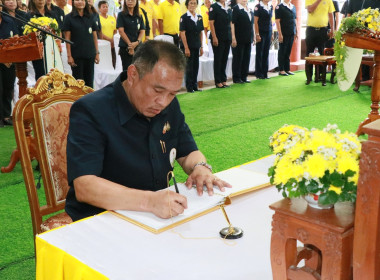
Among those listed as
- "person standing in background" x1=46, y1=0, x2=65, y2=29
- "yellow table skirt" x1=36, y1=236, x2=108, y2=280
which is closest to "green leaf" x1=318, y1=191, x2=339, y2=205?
"yellow table skirt" x1=36, y1=236, x2=108, y2=280

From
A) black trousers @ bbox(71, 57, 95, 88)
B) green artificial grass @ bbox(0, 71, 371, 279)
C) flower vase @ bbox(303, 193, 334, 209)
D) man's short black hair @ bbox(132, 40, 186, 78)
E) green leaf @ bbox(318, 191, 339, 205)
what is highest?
man's short black hair @ bbox(132, 40, 186, 78)

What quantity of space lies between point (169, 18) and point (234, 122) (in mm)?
2736

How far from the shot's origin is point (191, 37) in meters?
6.94

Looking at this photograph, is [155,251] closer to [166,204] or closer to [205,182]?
[166,204]

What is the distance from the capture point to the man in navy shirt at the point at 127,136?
1.46 meters

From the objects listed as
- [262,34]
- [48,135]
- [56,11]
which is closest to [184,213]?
[48,135]

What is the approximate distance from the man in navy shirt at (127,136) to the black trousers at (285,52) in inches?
283

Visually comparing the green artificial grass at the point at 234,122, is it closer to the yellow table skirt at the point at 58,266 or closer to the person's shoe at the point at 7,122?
the person's shoe at the point at 7,122

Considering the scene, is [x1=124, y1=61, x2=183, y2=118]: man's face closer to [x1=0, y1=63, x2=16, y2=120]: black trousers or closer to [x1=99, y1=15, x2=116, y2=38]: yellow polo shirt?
[x1=0, y1=63, x2=16, y2=120]: black trousers

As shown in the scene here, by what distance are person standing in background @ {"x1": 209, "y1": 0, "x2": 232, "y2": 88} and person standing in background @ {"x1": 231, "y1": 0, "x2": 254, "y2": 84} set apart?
0.25 meters

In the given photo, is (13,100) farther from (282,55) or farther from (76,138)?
(282,55)

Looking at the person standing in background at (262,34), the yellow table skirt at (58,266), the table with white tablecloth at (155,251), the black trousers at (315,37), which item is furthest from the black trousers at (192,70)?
the yellow table skirt at (58,266)

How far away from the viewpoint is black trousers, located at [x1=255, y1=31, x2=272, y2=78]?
8.26m

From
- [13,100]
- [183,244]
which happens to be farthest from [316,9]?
[183,244]
